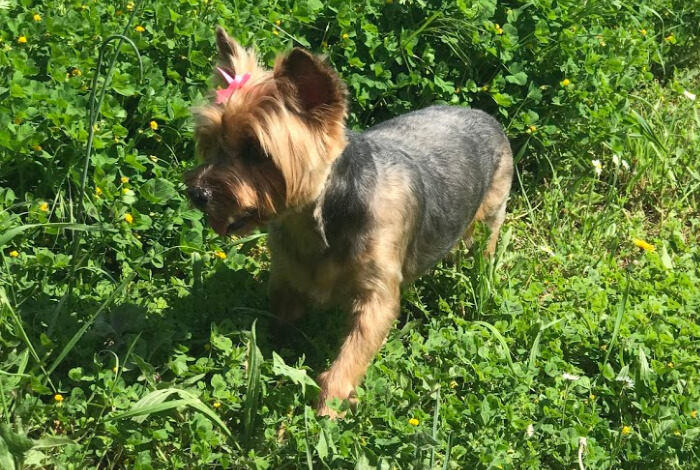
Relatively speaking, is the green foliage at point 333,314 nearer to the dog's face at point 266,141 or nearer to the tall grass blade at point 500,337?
the tall grass blade at point 500,337

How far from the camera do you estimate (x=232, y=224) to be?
3.95 meters

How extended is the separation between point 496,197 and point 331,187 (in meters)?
1.65

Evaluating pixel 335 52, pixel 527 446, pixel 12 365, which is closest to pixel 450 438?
pixel 527 446

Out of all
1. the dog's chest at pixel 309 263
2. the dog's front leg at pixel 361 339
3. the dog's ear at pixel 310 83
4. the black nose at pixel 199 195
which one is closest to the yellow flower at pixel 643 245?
the dog's front leg at pixel 361 339

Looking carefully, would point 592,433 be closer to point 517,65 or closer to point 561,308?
point 561,308

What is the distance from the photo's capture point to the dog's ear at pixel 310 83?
146 inches

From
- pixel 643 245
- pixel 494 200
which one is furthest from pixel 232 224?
pixel 643 245

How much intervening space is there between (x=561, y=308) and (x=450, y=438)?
158 cm

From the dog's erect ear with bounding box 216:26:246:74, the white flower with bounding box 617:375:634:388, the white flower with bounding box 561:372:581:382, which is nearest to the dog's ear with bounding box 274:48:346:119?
the dog's erect ear with bounding box 216:26:246:74

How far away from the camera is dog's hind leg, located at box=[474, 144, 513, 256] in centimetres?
542

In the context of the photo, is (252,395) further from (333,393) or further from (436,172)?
(436,172)

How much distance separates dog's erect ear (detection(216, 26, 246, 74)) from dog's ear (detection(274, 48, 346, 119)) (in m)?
0.36

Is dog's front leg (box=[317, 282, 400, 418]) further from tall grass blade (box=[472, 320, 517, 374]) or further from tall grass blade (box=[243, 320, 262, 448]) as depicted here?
tall grass blade (box=[472, 320, 517, 374])

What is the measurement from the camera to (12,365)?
3.78 meters
